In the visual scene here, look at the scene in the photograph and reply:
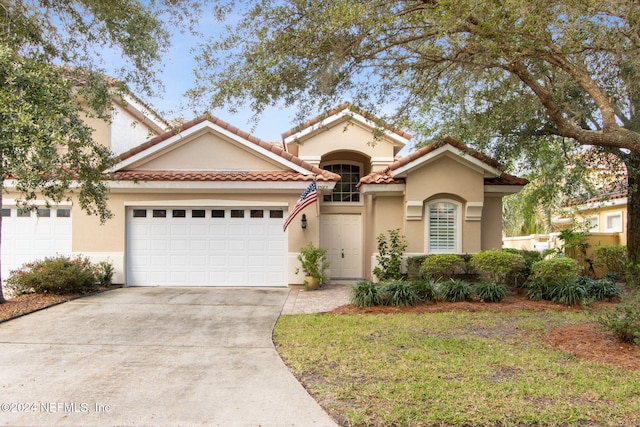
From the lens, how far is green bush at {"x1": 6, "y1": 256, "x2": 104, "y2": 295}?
11.0 m

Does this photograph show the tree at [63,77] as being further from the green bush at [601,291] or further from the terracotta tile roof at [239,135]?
the green bush at [601,291]

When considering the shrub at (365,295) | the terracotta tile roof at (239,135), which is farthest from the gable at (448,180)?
the shrub at (365,295)

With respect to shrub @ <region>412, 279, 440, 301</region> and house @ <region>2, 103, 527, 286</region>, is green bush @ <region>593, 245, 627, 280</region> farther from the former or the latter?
shrub @ <region>412, 279, 440, 301</region>

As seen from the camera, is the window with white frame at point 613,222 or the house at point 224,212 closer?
the house at point 224,212

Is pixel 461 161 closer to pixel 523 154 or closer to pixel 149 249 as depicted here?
pixel 523 154

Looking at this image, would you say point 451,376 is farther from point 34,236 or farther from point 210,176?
point 34,236

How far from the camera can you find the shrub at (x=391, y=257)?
516 inches

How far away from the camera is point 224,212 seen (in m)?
13.5

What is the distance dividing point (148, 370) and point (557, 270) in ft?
29.5

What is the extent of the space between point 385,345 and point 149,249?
8691 mm

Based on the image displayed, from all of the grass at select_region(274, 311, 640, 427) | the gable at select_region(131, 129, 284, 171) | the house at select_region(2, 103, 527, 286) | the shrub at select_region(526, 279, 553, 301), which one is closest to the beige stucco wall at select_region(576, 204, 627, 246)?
the house at select_region(2, 103, 527, 286)

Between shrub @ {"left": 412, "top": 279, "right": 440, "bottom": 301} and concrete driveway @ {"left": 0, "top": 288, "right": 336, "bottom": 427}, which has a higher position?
shrub @ {"left": 412, "top": 279, "right": 440, "bottom": 301}

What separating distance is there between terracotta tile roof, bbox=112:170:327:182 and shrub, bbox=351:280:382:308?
3937 millimetres

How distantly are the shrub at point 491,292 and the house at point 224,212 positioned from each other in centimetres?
283
